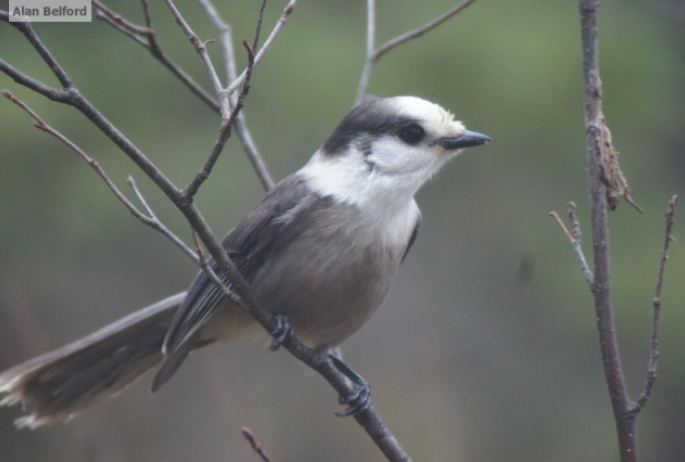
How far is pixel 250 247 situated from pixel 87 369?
2.80 ft

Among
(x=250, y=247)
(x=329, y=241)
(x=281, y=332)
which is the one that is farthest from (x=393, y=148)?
(x=281, y=332)

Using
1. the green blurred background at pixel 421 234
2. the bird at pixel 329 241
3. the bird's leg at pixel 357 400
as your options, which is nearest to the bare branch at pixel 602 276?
the bird at pixel 329 241

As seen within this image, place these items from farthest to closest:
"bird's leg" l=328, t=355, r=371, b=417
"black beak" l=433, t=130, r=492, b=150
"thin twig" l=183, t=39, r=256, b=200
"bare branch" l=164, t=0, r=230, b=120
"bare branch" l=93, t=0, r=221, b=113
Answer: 1. "black beak" l=433, t=130, r=492, b=150
2. "bird's leg" l=328, t=355, r=371, b=417
3. "bare branch" l=93, t=0, r=221, b=113
4. "bare branch" l=164, t=0, r=230, b=120
5. "thin twig" l=183, t=39, r=256, b=200

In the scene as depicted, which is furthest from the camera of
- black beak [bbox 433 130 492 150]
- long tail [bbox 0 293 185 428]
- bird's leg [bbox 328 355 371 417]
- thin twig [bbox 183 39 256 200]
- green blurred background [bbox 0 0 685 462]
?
green blurred background [bbox 0 0 685 462]

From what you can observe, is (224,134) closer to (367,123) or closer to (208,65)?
(208,65)

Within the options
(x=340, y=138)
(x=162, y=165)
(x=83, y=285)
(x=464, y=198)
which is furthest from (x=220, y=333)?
(x=464, y=198)

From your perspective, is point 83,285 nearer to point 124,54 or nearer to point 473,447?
point 124,54

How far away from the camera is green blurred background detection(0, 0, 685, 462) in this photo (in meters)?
5.41

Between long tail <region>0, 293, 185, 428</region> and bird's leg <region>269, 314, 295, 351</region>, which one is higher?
bird's leg <region>269, 314, 295, 351</region>

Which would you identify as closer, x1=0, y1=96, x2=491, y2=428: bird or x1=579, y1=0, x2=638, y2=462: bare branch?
x1=579, y1=0, x2=638, y2=462: bare branch

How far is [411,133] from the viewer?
3.72 meters

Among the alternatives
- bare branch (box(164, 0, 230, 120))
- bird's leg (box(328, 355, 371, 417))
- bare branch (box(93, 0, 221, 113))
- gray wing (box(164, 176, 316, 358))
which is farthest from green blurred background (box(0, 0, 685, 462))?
bare branch (box(164, 0, 230, 120))

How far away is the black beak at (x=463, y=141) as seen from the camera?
3.65 meters

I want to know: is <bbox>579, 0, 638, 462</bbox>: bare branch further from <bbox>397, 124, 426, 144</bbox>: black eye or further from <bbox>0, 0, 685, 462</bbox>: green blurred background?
<bbox>0, 0, 685, 462</bbox>: green blurred background
